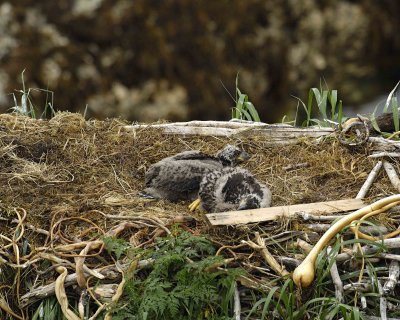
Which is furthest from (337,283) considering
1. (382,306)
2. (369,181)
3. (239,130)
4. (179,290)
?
(239,130)

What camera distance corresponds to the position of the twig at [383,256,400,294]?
4.93m

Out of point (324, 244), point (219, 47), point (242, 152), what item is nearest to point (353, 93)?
point (219, 47)

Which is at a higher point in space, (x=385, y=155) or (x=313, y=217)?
(x=313, y=217)

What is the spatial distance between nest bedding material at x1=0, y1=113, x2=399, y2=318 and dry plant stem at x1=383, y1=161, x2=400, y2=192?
39mm

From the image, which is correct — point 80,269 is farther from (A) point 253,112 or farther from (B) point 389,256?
(A) point 253,112

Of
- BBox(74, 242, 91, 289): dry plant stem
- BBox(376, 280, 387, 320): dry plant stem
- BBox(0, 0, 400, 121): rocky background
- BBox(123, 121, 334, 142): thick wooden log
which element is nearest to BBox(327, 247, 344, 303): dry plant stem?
BBox(376, 280, 387, 320): dry plant stem

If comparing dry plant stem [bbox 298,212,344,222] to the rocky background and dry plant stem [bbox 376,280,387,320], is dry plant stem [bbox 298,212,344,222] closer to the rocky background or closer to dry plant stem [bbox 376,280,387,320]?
dry plant stem [bbox 376,280,387,320]

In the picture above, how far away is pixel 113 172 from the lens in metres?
6.38

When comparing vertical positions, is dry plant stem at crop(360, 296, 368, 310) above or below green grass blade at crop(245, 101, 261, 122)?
above

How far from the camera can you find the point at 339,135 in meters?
6.54

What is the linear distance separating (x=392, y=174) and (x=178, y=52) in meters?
3.15

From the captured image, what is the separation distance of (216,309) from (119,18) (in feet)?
13.7

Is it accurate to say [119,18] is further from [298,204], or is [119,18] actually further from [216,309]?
[216,309]

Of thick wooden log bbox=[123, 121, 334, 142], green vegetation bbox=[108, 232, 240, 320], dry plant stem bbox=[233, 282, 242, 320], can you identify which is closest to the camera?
green vegetation bbox=[108, 232, 240, 320]
